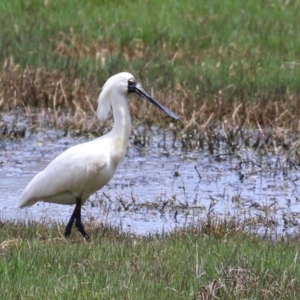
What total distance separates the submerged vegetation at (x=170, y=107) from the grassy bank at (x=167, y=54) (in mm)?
22

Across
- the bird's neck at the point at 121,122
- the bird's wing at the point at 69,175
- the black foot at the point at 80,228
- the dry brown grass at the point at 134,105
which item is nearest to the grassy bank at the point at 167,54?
the dry brown grass at the point at 134,105

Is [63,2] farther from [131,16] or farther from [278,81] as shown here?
[278,81]

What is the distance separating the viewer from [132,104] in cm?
1241

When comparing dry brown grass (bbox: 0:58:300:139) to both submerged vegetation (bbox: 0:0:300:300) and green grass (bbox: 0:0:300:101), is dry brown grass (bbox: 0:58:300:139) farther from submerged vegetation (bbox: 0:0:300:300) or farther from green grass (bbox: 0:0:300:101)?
green grass (bbox: 0:0:300:101)

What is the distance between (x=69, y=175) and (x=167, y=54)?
276 inches

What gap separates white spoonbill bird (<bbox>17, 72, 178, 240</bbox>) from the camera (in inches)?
297

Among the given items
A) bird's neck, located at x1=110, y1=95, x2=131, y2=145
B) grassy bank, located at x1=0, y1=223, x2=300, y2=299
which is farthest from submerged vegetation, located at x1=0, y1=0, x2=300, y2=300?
bird's neck, located at x1=110, y1=95, x2=131, y2=145

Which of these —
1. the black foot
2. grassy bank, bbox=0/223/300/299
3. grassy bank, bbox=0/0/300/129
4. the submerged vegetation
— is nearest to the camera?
grassy bank, bbox=0/223/300/299

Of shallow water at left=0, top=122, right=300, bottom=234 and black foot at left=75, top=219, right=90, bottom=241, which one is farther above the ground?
black foot at left=75, top=219, right=90, bottom=241

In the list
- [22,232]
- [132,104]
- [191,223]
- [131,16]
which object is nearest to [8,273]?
[22,232]

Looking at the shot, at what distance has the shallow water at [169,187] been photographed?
8.65 m

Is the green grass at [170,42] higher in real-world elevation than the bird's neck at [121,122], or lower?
lower

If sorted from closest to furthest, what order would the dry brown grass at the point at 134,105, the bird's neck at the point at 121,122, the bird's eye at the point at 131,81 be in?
the bird's neck at the point at 121,122, the bird's eye at the point at 131,81, the dry brown grass at the point at 134,105

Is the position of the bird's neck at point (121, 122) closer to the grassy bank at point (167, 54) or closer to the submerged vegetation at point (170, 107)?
the submerged vegetation at point (170, 107)
